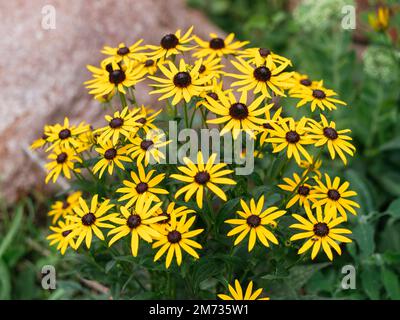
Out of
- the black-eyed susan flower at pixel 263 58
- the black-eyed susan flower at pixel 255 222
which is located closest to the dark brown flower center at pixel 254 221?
the black-eyed susan flower at pixel 255 222

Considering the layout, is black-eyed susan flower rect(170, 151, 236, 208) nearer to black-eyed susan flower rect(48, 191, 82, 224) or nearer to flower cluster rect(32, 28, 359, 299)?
flower cluster rect(32, 28, 359, 299)

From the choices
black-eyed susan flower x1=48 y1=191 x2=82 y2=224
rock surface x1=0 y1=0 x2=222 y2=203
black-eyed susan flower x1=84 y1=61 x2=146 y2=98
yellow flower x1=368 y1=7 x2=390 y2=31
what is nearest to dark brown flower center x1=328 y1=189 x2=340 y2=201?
black-eyed susan flower x1=84 y1=61 x2=146 y2=98

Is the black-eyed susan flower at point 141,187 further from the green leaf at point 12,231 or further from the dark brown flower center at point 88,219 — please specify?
the green leaf at point 12,231

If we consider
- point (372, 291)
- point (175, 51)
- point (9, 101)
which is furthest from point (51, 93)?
point (372, 291)

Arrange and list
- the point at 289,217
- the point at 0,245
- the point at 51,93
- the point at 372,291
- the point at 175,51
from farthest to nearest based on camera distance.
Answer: the point at 51,93, the point at 0,245, the point at 372,291, the point at 175,51, the point at 289,217

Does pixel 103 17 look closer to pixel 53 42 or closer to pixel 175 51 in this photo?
pixel 53 42
